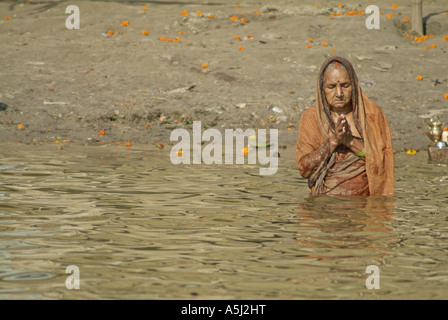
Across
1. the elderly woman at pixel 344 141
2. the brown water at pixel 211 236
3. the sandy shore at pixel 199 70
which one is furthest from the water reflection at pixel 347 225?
the sandy shore at pixel 199 70

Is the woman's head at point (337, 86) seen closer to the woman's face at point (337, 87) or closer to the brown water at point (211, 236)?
the woman's face at point (337, 87)

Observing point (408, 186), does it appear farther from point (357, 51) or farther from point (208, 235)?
point (357, 51)

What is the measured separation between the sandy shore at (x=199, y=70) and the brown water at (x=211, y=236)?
292 centimetres

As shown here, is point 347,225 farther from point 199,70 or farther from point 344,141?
point 199,70

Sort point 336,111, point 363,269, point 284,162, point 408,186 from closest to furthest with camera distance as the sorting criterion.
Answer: point 363,269 < point 336,111 < point 408,186 < point 284,162

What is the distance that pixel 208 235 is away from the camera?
5.39 meters

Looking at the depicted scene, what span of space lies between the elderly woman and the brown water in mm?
176

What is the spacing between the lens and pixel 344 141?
5.92 m

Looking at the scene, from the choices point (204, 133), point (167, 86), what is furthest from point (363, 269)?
point (167, 86)

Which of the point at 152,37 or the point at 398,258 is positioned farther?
the point at 152,37

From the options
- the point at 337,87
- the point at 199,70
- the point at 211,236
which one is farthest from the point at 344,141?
the point at 199,70

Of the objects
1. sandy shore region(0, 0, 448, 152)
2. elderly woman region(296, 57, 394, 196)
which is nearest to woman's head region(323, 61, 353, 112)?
elderly woman region(296, 57, 394, 196)

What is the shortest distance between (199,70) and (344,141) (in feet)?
23.8

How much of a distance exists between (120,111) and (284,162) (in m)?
3.37
